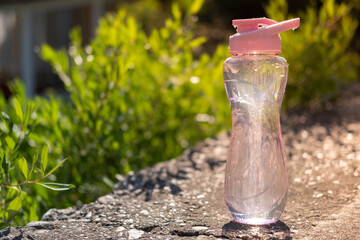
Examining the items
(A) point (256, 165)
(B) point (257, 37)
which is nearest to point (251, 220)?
(A) point (256, 165)

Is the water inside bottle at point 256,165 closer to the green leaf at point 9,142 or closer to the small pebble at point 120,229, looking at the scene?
the small pebble at point 120,229

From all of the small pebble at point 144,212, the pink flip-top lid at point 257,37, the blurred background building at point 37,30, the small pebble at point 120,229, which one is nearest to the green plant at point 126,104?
the small pebble at point 144,212

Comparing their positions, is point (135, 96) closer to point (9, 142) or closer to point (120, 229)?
point (9, 142)

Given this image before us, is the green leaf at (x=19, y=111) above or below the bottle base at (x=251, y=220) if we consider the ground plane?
above

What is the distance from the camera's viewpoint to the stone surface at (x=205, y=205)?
152 centimetres

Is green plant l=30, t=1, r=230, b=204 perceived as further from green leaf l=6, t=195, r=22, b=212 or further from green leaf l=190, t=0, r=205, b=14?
green leaf l=6, t=195, r=22, b=212

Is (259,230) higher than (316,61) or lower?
lower

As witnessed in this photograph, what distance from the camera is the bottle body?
1.54m

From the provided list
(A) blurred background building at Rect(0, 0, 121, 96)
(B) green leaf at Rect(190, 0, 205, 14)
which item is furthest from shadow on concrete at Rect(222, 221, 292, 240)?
(A) blurred background building at Rect(0, 0, 121, 96)

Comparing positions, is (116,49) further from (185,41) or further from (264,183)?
(264,183)

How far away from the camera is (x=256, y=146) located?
1.54 meters

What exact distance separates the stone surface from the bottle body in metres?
0.07

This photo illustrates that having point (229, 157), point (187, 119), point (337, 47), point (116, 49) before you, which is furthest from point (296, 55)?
point (229, 157)

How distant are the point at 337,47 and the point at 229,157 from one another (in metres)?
2.39
